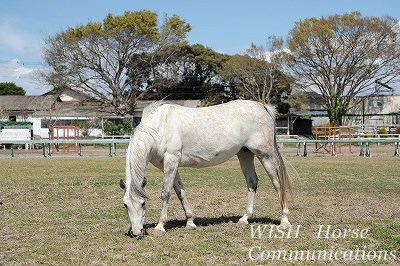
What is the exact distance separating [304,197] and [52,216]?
5263mm

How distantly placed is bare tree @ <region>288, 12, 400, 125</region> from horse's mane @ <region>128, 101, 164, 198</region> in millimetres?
46159

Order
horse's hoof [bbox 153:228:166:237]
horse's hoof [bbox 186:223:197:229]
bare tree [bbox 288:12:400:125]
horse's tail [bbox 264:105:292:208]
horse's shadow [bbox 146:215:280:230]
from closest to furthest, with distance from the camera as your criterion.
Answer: horse's hoof [bbox 153:228:166:237] < horse's hoof [bbox 186:223:197:229] < horse's shadow [bbox 146:215:280:230] < horse's tail [bbox 264:105:292:208] < bare tree [bbox 288:12:400:125]

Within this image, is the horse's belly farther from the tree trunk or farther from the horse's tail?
the tree trunk

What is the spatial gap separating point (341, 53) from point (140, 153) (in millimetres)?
46792

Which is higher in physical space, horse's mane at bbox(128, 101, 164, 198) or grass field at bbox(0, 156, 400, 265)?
horse's mane at bbox(128, 101, 164, 198)

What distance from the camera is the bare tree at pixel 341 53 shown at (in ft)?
163

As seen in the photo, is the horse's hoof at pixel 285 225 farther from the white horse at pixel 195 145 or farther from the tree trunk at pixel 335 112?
the tree trunk at pixel 335 112

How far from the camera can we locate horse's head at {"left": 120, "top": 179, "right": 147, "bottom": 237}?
674cm

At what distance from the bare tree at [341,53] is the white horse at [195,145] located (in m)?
44.8

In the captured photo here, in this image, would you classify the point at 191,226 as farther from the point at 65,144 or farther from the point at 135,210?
the point at 65,144

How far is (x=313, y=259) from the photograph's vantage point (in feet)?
18.6

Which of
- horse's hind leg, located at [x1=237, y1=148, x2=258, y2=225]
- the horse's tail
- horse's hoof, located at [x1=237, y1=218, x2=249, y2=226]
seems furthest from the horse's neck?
the horse's tail

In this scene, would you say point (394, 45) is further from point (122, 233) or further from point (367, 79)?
point (122, 233)

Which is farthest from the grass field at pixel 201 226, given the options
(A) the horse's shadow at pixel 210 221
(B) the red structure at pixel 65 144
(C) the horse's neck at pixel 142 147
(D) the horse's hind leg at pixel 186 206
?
(B) the red structure at pixel 65 144
